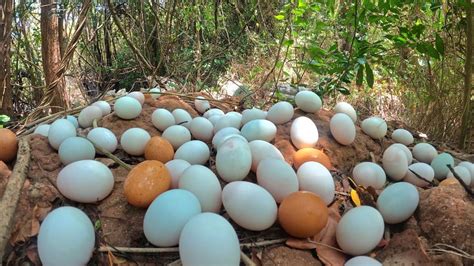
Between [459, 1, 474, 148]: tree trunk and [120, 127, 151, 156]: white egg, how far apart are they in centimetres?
134

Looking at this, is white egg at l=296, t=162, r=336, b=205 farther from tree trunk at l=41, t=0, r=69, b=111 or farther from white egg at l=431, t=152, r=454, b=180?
tree trunk at l=41, t=0, r=69, b=111

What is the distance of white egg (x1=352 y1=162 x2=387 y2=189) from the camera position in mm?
1016

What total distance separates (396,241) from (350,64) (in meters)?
1.18

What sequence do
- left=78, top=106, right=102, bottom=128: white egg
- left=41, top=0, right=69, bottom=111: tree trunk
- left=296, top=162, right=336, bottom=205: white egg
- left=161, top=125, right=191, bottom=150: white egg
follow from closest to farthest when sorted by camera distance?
1. left=296, top=162, right=336, bottom=205: white egg
2. left=161, top=125, right=191, bottom=150: white egg
3. left=78, top=106, right=102, bottom=128: white egg
4. left=41, top=0, right=69, bottom=111: tree trunk

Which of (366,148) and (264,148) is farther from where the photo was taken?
(366,148)

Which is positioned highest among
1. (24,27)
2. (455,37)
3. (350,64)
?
(455,37)

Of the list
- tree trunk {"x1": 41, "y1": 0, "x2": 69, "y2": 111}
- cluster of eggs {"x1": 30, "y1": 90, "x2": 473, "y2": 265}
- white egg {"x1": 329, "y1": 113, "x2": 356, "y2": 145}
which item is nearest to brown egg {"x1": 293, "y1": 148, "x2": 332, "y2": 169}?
cluster of eggs {"x1": 30, "y1": 90, "x2": 473, "y2": 265}

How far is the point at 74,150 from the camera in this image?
0.94 m

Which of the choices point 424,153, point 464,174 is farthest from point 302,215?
point 424,153

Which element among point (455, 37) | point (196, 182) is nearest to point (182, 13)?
point (455, 37)

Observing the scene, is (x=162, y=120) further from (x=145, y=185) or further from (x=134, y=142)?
(x=145, y=185)

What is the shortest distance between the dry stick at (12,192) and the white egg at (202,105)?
0.60 metres

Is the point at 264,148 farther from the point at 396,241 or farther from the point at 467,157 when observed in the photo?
the point at 467,157

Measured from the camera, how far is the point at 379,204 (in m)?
0.88
